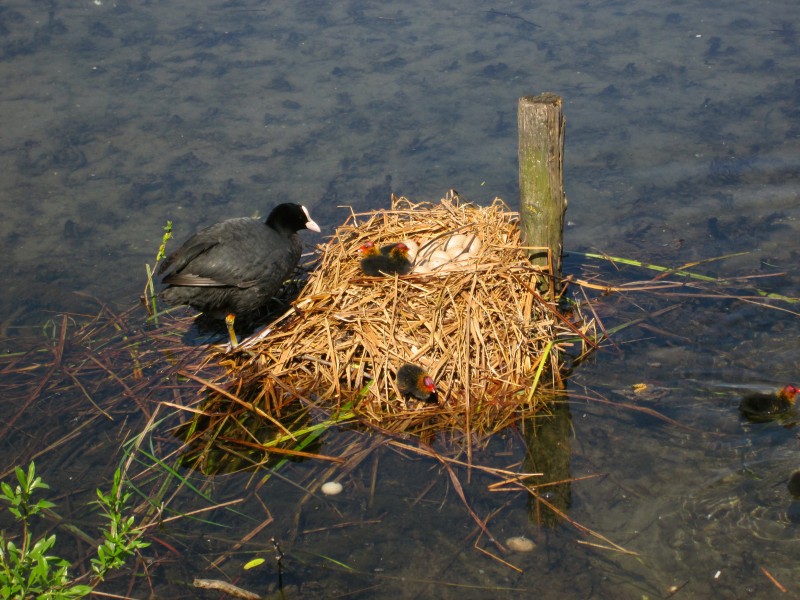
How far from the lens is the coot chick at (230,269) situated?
6293 millimetres

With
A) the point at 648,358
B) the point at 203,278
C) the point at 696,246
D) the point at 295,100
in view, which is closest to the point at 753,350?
the point at 648,358

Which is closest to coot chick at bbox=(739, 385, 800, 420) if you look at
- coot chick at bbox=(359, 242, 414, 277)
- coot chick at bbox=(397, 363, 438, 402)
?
coot chick at bbox=(397, 363, 438, 402)

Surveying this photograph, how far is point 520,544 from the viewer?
5090 millimetres

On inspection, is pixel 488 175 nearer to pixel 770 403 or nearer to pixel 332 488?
pixel 770 403

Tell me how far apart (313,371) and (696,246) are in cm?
395

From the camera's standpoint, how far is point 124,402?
21.3 ft

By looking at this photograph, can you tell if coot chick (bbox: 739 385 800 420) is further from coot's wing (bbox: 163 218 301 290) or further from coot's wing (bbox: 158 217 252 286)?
coot's wing (bbox: 158 217 252 286)

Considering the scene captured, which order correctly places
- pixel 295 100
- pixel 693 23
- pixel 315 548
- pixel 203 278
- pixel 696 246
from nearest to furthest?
pixel 315 548 < pixel 203 278 < pixel 696 246 < pixel 295 100 < pixel 693 23

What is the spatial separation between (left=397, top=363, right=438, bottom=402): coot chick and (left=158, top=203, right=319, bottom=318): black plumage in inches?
51.1

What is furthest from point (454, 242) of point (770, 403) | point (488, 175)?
point (488, 175)

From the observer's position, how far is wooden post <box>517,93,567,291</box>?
19.6 ft

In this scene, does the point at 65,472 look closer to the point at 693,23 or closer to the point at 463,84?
the point at 463,84

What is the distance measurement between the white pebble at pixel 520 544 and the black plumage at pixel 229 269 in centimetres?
261

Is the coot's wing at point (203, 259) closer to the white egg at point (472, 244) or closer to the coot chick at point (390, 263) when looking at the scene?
the coot chick at point (390, 263)
